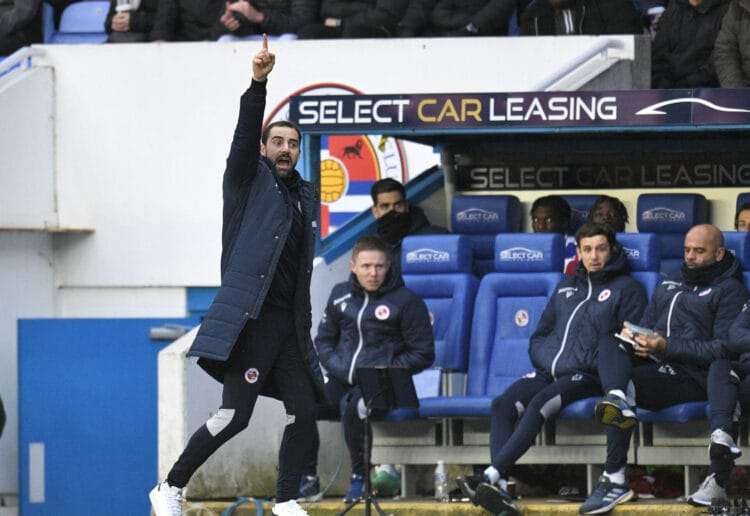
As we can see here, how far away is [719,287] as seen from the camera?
11672mm

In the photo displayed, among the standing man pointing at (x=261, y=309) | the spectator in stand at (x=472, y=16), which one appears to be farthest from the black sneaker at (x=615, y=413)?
the spectator in stand at (x=472, y=16)

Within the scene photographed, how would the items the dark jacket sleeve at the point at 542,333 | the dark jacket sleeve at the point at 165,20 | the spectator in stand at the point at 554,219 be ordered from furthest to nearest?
the dark jacket sleeve at the point at 165,20 < the spectator in stand at the point at 554,219 < the dark jacket sleeve at the point at 542,333

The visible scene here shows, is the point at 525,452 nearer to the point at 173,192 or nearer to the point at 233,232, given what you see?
the point at 233,232

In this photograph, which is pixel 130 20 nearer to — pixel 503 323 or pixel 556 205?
pixel 556 205

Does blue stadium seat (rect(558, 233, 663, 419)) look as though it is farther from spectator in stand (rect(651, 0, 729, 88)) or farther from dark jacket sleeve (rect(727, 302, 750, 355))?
spectator in stand (rect(651, 0, 729, 88))

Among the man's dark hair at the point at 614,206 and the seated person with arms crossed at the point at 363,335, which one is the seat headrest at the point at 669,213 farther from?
the seated person with arms crossed at the point at 363,335

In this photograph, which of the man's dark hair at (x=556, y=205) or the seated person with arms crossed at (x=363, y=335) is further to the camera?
the man's dark hair at (x=556, y=205)

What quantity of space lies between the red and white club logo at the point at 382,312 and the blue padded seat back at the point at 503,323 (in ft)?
2.01

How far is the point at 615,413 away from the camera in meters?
11.1

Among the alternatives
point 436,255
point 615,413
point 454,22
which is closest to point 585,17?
point 454,22

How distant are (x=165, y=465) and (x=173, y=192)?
444cm

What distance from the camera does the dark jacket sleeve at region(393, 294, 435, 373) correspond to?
12312mm

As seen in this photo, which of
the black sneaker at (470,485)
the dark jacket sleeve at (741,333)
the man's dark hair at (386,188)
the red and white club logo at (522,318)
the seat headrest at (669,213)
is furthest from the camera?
the man's dark hair at (386,188)

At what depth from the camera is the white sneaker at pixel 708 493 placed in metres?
11.0
